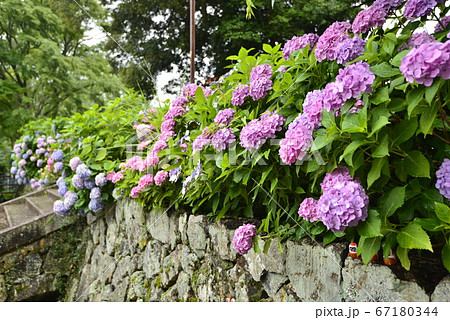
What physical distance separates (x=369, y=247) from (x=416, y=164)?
1.07 feet

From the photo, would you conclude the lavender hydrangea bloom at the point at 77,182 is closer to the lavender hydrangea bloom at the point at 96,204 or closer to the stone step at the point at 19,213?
the lavender hydrangea bloom at the point at 96,204

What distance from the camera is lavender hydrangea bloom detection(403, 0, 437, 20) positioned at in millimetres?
1227

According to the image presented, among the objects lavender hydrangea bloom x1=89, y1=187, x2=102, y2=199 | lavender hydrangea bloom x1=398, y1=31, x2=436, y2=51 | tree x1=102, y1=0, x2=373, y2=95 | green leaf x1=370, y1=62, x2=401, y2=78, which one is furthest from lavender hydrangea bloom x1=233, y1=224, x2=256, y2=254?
tree x1=102, y1=0, x2=373, y2=95

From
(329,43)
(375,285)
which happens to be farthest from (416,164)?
(329,43)

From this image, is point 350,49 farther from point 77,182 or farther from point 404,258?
point 77,182

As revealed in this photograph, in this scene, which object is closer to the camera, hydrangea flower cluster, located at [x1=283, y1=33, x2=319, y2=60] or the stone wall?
the stone wall

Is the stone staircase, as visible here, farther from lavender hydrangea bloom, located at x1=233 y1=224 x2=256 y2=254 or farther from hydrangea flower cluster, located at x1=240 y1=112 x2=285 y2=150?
hydrangea flower cluster, located at x1=240 y1=112 x2=285 y2=150

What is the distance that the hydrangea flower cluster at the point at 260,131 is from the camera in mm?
1521

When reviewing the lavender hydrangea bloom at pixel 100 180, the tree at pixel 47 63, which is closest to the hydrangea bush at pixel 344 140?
the lavender hydrangea bloom at pixel 100 180

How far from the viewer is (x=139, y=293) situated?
2.91m

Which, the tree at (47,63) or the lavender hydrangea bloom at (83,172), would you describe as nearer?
the lavender hydrangea bloom at (83,172)

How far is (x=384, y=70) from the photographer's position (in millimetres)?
1168

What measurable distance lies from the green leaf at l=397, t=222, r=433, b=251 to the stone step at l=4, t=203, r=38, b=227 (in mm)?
4446

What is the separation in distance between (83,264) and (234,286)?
→ 2825 millimetres
